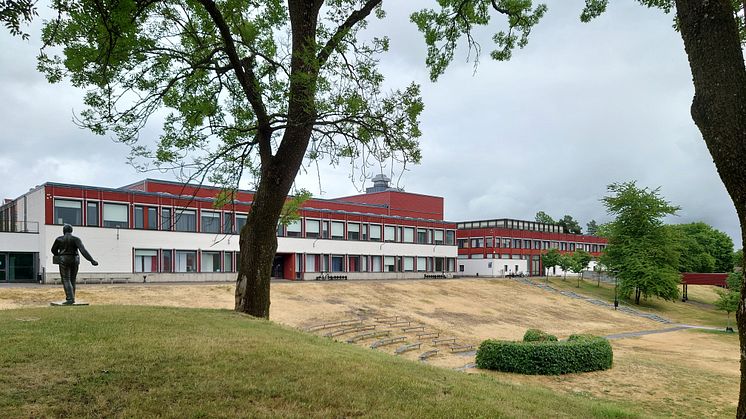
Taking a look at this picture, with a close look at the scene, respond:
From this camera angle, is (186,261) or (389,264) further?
(389,264)

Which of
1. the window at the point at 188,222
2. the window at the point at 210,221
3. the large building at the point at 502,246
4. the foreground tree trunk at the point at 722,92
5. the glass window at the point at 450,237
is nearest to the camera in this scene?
the foreground tree trunk at the point at 722,92

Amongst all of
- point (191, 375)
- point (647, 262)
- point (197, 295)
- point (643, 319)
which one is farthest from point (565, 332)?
point (191, 375)

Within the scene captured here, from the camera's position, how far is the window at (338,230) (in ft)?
193

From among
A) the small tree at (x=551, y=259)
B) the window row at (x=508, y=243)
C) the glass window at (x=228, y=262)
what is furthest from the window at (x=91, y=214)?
the small tree at (x=551, y=259)

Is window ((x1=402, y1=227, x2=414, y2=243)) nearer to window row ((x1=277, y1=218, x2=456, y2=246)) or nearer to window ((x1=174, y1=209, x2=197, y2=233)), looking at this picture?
window row ((x1=277, y1=218, x2=456, y2=246))

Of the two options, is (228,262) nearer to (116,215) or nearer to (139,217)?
(139,217)

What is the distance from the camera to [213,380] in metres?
6.92

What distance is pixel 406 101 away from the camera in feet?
36.3

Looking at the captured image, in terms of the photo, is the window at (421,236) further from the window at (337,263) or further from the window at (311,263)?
the window at (311,263)

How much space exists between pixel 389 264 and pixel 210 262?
23508 mm

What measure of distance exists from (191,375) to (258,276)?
22.5 ft

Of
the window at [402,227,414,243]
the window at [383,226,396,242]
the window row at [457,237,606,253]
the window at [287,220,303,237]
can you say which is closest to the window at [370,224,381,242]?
the window at [383,226,396,242]

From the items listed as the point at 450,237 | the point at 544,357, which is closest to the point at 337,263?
the point at 450,237

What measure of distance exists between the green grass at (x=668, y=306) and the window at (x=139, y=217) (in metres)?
50.3
